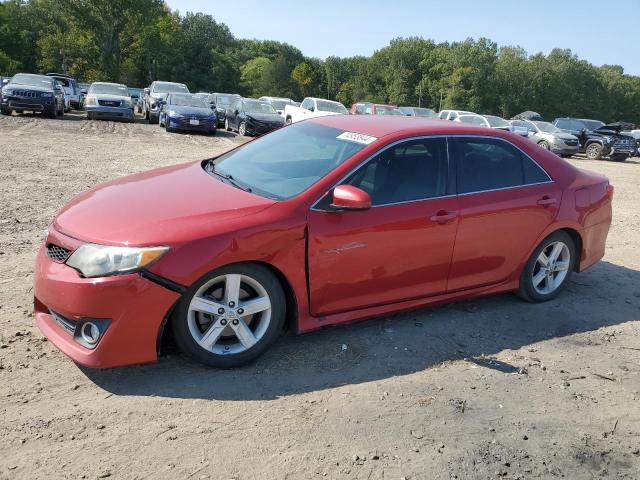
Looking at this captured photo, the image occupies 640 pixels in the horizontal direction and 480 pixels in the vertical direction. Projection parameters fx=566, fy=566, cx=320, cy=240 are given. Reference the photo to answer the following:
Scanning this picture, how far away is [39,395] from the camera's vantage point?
3.18 metres

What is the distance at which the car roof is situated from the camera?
436 centimetres

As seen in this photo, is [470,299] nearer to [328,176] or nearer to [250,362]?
[328,176]

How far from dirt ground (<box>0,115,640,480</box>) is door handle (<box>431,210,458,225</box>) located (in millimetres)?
→ 855

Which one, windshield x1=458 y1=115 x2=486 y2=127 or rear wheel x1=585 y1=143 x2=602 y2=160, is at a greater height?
windshield x1=458 y1=115 x2=486 y2=127

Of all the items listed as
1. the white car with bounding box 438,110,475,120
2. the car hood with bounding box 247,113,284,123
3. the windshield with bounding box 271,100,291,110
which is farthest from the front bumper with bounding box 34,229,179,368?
the windshield with bounding box 271,100,291,110

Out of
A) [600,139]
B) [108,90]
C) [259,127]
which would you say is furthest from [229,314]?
[600,139]

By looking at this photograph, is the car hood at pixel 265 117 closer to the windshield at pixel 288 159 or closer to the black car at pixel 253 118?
the black car at pixel 253 118

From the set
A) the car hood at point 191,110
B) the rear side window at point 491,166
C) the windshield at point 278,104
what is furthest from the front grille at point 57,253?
the windshield at point 278,104

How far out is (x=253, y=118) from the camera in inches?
850

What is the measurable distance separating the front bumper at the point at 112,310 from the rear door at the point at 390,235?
103 centimetres

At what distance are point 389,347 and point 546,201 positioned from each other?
198cm

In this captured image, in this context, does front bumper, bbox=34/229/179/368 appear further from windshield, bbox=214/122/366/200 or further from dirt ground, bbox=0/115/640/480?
windshield, bbox=214/122/366/200

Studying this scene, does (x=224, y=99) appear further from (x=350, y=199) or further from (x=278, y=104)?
(x=350, y=199)

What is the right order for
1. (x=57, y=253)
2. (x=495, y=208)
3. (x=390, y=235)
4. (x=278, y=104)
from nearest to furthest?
(x=57, y=253) → (x=390, y=235) → (x=495, y=208) → (x=278, y=104)
